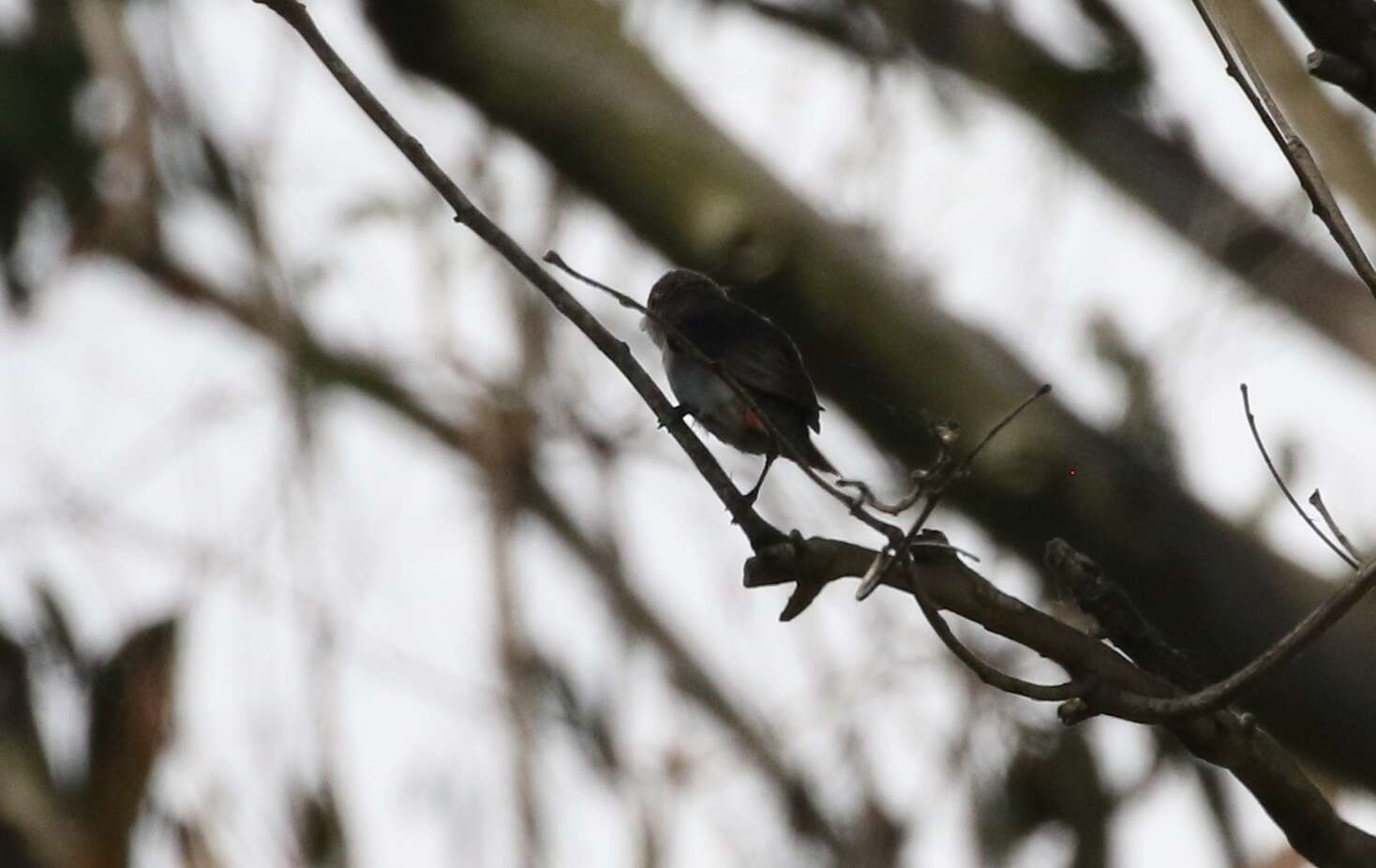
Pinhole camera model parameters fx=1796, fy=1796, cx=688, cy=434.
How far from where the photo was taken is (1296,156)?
1.84 m

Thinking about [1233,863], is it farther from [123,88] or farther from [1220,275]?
[123,88]

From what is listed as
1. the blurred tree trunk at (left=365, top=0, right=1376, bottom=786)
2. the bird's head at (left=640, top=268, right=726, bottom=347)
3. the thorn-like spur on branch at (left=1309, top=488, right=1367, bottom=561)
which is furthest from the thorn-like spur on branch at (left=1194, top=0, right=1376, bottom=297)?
the bird's head at (left=640, top=268, right=726, bottom=347)

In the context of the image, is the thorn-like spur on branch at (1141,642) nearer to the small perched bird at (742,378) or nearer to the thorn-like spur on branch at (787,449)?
the thorn-like spur on branch at (787,449)

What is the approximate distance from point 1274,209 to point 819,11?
4.98ft

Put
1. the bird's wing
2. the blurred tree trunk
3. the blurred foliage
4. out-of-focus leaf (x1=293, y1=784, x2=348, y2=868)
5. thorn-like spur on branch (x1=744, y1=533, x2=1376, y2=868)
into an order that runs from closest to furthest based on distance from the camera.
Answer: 1. thorn-like spur on branch (x1=744, y1=533, x2=1376, y2=868)
2. the bird's wing
3. the blurred tree trunk
4. out-of-focus leaf (x1=293, y1=784, x2=348, y2=868)
5. the blurred foliage

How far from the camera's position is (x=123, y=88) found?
621cm

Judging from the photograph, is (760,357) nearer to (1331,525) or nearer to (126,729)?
(1331,525)

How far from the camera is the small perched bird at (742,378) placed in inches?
123

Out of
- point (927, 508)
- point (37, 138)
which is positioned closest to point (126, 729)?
point (37, 138)

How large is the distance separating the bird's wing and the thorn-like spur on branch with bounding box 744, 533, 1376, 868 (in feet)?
3.50

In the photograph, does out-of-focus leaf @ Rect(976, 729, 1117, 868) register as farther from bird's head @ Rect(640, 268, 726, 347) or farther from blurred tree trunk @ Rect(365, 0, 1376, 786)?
bird's head @ Rect(640, 268, 726, 347)

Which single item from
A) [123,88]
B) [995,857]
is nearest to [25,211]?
[123,88]

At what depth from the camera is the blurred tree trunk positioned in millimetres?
3568

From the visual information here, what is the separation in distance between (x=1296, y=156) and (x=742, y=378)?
1413 mm
